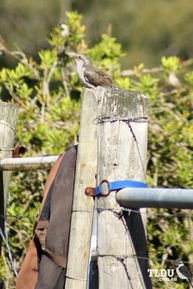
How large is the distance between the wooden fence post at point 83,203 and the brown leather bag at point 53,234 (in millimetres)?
71

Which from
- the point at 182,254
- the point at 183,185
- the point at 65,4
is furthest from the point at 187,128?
the point at 65,4

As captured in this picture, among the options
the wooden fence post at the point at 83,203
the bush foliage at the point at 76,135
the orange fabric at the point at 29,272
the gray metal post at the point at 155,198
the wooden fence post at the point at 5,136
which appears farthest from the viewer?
the bush foliage at the point at 76,135

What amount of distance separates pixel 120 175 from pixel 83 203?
296 millimetres

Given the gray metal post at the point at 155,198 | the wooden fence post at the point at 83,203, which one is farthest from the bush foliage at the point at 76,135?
the gray metal post at the point at 155,198

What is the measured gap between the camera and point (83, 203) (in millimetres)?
2236

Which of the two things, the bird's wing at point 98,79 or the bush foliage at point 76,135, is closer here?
the bird's wing at point 98,79

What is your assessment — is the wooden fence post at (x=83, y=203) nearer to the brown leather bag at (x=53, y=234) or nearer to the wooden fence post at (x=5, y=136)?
the brown leather bag at (x=53, y=234)

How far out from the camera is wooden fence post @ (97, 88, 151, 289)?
1956 mm

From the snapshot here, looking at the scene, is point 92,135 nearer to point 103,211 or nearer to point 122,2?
point 103,211

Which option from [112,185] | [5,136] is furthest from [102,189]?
[5,136]

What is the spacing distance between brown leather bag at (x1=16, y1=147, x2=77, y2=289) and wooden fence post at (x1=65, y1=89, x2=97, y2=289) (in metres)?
0.07

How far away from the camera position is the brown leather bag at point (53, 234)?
2281 millimetres

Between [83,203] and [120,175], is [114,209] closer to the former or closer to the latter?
[120,175]

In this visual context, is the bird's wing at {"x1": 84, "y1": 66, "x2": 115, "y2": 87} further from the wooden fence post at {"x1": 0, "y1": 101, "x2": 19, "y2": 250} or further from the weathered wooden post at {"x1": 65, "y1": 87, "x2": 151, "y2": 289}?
the weathered wooden post at {"x1": 65, "y1": 87, "x2": 151, "y2": 289}
